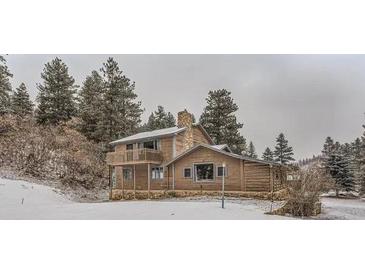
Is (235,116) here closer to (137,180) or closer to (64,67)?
(64,67)

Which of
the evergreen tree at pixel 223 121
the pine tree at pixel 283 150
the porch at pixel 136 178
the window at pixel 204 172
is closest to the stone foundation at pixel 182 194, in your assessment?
the porch at pixel 136 178

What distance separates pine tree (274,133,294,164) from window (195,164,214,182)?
237cm

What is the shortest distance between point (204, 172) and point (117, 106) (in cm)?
295

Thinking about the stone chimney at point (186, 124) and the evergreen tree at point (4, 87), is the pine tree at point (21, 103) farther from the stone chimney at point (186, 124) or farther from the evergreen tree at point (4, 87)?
the stone chimney at point (186, 124)

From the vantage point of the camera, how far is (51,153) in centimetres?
875

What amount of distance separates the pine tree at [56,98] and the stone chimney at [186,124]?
8.96 feet

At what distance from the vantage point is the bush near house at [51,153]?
744cm

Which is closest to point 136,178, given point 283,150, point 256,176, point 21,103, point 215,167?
point 215,167

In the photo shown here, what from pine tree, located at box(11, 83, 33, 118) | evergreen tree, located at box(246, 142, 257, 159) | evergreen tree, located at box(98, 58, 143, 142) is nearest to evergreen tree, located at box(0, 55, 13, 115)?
pine tree, located at box(11, 83, 33, 118)

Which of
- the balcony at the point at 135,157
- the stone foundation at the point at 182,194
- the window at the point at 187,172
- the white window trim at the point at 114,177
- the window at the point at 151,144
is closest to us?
the stone foundation at the point at 182,194

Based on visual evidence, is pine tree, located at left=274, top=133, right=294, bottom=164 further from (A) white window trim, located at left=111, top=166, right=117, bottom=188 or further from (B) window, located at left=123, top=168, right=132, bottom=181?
(A) white window trim, located at left=111, top=166, right=117, bottom=188

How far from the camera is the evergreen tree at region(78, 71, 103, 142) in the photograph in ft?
23.7

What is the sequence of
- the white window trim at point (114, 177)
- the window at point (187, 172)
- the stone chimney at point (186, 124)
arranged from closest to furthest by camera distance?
the stone chimney at point (186, 124) < the window at point (187, 172) < the white window trim at point (114, 177)
